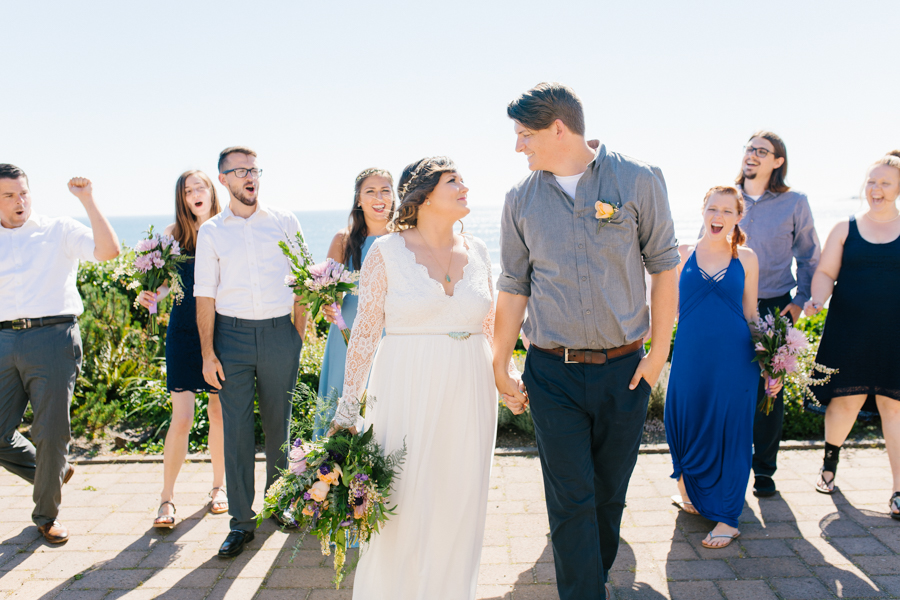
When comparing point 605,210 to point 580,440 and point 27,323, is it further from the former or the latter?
point 27,323

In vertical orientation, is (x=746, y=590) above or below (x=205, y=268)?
below

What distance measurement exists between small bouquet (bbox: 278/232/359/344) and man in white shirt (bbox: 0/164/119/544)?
53.5 inches

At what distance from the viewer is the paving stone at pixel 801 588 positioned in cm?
336

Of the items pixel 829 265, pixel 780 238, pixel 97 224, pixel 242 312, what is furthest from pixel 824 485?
pixel 97 224

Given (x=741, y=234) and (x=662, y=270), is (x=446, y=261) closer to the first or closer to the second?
(x=662, y=270)

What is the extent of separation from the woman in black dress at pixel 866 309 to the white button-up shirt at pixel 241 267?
148 inches

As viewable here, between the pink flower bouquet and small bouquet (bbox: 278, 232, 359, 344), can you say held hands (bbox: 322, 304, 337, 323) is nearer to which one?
small bouquet (bbox: 278, 232, 359, 344)

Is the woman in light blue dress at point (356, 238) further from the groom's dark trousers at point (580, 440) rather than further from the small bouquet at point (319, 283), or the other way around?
the groom's dark trousers at point (580, 440)

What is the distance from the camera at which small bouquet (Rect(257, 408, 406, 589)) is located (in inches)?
113

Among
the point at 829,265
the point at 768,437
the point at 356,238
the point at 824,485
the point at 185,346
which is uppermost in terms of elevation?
the point at 356,238

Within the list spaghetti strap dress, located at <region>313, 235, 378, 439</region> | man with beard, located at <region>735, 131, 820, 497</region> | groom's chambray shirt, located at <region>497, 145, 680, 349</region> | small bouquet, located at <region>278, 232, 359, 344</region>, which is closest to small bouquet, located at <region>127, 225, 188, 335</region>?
small bouquet, located at <region>278, 232, 359, 344</region>

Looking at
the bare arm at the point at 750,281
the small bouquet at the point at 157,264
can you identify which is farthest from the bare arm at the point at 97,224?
the bare arm at the point at 750,281

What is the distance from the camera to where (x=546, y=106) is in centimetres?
286

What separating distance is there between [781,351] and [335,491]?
9.67ft
